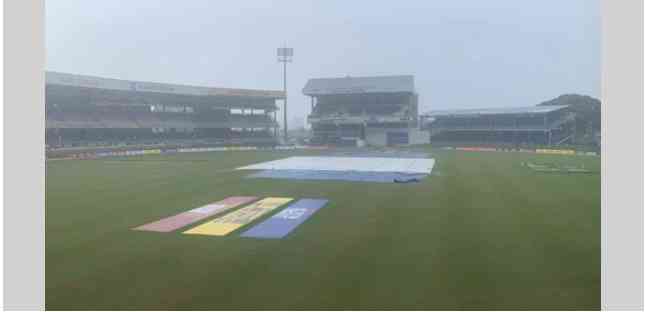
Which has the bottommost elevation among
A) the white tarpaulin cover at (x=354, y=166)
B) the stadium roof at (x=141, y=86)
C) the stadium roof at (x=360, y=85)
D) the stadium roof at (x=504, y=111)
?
the white tarpaulin cover at (x=354, y=166)

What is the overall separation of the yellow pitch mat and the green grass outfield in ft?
2.21

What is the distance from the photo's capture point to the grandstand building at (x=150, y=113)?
49156mm

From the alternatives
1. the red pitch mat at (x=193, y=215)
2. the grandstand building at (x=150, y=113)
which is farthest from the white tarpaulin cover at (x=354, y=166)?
the grandstand building at (x=150, y=113)

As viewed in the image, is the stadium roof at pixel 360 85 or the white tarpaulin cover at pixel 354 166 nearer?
the white tarpaulin cover at pixel 354 166

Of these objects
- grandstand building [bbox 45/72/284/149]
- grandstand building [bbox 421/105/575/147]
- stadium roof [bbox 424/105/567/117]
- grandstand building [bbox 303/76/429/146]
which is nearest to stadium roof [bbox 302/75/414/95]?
grandstand building [bbox 303/76/429/146]

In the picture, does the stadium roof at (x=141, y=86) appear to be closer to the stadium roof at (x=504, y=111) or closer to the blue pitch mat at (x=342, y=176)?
the stadium roof at (x=504, y=111)

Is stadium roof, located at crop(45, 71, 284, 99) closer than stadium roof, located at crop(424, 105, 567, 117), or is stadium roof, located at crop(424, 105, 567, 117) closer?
stadium roof, located at crop(45, 71, 284, 99)

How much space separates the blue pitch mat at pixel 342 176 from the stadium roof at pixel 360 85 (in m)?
47.8

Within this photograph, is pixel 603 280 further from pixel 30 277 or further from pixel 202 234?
pixel 30 277

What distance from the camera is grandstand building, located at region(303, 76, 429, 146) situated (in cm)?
7231

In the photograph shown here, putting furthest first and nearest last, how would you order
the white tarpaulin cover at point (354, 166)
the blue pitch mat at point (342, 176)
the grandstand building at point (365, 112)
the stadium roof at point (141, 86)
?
the grandstand building at point (365, 112)
the stadium roof at point (141, 86)
the white tarpaulin cover at point (354, 166)
the blue pitch mat at point (342, 176)

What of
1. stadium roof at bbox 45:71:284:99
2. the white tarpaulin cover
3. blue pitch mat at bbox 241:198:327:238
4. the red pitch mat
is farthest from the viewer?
stadium roof at bbox 45:71:284:99

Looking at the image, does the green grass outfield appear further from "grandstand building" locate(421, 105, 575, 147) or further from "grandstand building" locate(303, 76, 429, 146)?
"grandstand building" locate(303, 76, 429, 146)

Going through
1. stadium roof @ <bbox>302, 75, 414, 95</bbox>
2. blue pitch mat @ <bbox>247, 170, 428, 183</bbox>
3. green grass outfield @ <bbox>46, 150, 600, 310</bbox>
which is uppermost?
stadium roof @ <bbox>302, 75, 414, 95</bbox>
